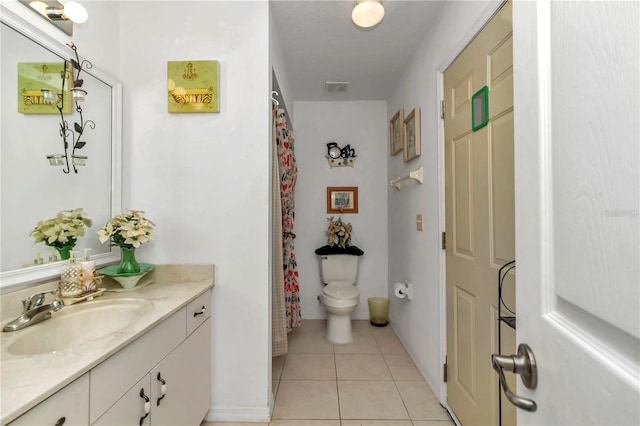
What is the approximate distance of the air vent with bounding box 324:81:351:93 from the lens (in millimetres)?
2615

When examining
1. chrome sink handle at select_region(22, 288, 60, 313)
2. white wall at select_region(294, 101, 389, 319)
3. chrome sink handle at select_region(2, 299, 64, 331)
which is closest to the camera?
chrome sink handle at select_region(2, 299, 64, 331)

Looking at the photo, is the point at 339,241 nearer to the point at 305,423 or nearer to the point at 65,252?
the point at 305,423

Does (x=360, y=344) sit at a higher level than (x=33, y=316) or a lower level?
lower

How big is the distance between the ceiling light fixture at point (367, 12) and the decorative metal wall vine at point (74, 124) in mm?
1445

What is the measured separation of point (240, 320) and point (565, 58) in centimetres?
163

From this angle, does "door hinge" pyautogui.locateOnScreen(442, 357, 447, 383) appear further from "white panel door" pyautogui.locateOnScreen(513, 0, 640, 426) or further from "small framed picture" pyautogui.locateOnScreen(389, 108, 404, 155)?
"small framed picture" pyautogui.locateOnScreen(389, 108, 404, 155)

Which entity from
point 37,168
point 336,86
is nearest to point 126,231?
point 37,168

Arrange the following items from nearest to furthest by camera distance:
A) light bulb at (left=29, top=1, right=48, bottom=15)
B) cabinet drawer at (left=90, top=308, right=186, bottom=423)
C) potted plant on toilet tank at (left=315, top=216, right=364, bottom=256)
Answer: cabinet drawer at (left=90, top=308, right=186, bottom=423) → light bulb at (left=29, top=1, right=48, bottom=15) → potted plant on toilet tank at (left=315, top=216, right=364, bottom=256)

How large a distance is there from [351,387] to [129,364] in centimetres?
143

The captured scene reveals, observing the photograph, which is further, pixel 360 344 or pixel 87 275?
pixel 360 344

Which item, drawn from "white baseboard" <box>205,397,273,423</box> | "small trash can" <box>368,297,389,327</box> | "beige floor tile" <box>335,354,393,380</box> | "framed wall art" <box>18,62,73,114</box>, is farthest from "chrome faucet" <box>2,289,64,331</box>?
"small trash can" <box>368,297,389,327</box>

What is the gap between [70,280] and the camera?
1171mm

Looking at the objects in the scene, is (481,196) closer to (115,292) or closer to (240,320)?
(240,320)

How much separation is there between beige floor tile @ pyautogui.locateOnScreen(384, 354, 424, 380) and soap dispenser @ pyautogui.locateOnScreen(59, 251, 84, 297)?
194 cm
